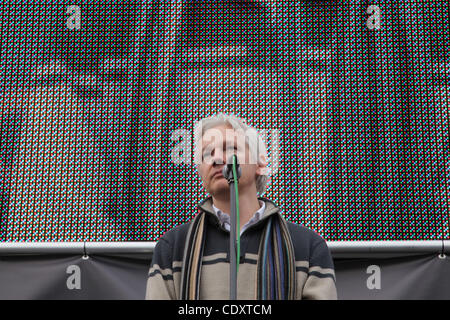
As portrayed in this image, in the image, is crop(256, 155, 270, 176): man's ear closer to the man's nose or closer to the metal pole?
the man's nose

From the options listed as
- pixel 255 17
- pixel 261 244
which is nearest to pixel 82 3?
pixel 255 17

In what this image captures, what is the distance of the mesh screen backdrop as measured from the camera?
2.00 m

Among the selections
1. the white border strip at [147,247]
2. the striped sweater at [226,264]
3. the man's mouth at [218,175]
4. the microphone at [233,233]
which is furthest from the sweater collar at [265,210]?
the white border strip at [147,247]

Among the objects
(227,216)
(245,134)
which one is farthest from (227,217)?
(245,134)

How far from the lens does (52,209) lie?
207cm

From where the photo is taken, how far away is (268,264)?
150 centimetres

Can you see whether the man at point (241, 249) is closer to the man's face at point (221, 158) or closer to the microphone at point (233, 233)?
the man's face at point (221, 158)

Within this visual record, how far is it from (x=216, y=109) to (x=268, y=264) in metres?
0.74

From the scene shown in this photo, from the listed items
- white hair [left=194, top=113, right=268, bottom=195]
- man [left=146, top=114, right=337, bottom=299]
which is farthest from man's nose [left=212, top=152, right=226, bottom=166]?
white hair [left=194, top=113, right=268, bottom=195]

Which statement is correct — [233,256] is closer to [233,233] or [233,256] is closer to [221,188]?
[233,233]

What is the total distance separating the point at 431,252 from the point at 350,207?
307 mm
